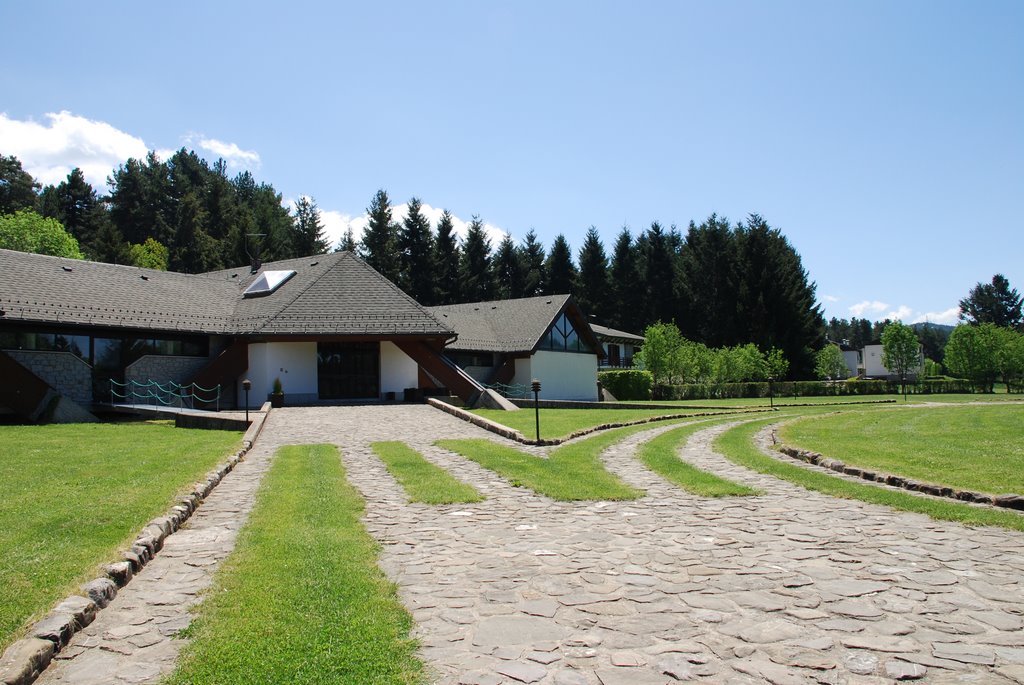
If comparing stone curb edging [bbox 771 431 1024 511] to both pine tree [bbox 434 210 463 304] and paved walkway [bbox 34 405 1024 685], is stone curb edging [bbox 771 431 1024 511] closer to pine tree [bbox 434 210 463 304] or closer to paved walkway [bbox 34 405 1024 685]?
paved walkway [bbox 34 405 1024 685]

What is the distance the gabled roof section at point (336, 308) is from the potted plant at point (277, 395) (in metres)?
1.99

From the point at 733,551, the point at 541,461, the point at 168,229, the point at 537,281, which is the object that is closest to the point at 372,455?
the point at 541,461

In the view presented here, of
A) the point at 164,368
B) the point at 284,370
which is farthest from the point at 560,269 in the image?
the point at 164,368

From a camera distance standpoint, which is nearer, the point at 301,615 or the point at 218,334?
the point at 301,615

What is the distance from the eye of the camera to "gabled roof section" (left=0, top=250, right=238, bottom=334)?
73.8ft

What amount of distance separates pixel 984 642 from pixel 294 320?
84.7 ft

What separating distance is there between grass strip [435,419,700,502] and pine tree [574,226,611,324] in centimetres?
5489

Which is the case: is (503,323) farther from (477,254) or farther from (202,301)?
(477,254)

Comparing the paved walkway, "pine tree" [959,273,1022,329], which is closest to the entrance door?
the paved walkway

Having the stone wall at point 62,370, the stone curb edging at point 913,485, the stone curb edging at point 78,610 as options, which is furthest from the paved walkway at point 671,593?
the stone wall at point 62,370

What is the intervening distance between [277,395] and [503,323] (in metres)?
17.0

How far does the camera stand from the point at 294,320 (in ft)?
89.7

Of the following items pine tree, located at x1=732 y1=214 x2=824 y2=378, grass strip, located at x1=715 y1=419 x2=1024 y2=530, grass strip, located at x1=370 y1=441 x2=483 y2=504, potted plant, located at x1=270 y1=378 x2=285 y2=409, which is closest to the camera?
grass strip, located at x1=715 y1=419 x2=1024 y2=530

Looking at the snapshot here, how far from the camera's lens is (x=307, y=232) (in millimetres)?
67438
